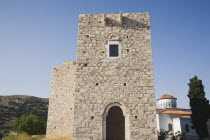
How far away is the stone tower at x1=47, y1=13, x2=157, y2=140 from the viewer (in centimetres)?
829

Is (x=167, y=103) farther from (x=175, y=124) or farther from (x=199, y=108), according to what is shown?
(x=199, y=108)

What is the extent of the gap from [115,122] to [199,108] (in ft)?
46.6

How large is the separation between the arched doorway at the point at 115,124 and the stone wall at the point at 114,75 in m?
0.38

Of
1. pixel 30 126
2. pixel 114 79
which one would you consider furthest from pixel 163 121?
pixel 114 79

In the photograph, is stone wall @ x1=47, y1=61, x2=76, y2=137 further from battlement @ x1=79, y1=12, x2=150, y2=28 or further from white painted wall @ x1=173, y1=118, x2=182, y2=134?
white painted wall @ x1=173, y1=118, x2=182, y2=134

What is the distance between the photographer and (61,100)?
623 inches

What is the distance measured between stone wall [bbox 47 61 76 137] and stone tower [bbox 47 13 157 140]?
21.1 ft

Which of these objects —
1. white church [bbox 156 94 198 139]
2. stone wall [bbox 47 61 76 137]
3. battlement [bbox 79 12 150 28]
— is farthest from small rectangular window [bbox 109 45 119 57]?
white church [bbox 156 94 198 139]

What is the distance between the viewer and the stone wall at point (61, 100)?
48.9 feet

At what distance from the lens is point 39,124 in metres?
22.0

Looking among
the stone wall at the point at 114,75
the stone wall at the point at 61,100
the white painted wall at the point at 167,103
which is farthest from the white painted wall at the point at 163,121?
the stone wall at the point at 114,75

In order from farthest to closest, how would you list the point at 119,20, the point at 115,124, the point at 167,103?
the point at 167,103 → the point at 119,20 → the point at 115,124

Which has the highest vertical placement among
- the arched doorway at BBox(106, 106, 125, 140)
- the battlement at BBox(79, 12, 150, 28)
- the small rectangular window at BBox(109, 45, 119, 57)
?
the battlement at BBox(79, 12, 150, 28)

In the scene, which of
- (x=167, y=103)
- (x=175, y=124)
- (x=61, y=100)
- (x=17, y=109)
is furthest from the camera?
(x=17, y=109)
